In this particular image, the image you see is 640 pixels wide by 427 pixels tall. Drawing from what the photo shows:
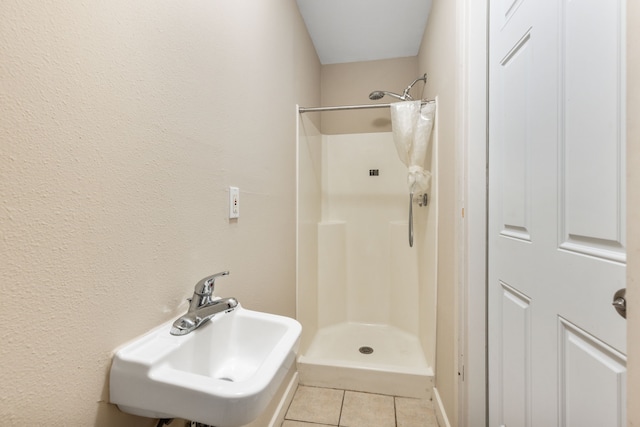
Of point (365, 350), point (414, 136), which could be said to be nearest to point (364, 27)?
point (414, 136)

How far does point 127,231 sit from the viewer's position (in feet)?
1.93

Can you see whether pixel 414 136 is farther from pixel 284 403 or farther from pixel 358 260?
pixel 284 403

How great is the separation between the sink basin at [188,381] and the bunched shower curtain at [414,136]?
1389 millimetres

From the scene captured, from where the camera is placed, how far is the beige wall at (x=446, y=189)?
125 centimetres

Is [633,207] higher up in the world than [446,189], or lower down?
lower down

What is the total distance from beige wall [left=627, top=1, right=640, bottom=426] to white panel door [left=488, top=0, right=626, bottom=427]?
211 millimetres

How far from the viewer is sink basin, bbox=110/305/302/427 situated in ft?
1.63

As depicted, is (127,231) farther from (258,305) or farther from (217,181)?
(258,305)

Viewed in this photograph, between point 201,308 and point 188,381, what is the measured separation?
0.23 metres

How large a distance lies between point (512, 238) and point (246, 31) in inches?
51.5

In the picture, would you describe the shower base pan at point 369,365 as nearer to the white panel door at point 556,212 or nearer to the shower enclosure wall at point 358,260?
the shower enclosure wall at point 358,260

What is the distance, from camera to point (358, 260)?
241 centimetres

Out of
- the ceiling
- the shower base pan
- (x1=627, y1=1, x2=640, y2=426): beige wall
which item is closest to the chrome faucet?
(x1=627, y1=1, x2=640, y2=426): beige wall

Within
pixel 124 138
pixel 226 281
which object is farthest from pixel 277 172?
pixel 124 138
